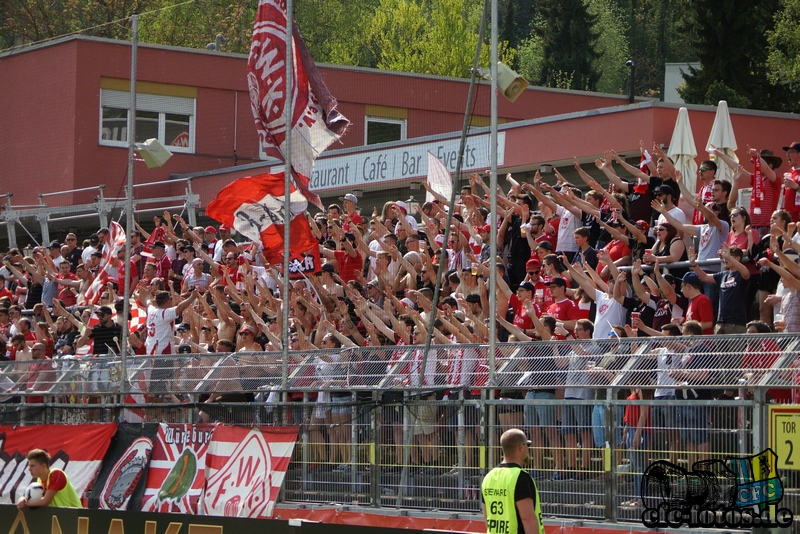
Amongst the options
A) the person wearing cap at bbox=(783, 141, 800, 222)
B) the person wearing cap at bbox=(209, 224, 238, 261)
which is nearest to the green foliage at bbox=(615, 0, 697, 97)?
the person wearing cap at bbox=(209, 224, 238, 261)

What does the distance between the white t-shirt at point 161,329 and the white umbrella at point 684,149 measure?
7372mm

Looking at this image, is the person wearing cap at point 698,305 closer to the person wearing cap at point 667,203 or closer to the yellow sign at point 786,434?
the person wearing cap at point 667,203

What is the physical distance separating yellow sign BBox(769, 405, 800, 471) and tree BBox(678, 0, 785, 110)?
2882 cm

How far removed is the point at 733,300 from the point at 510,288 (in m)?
3.88

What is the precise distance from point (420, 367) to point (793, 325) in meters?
3.62

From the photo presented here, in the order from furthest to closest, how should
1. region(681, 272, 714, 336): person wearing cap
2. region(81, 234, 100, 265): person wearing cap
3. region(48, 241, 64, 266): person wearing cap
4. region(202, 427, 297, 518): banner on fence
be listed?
region(48, 241, 64, 266): person wearing cap, region(81, 234, 100, 265): person wearing cap, region(681, 272, 714, 336): person wearing cap, region(202, 427, 297, 518): banner on fence

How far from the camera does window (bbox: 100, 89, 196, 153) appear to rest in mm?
31203

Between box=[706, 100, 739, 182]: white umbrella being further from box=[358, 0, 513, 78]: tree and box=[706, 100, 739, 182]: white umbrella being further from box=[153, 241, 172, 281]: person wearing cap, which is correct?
box=[358, 0, 513, 78]: tree

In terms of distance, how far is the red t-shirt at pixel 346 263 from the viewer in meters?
18.5

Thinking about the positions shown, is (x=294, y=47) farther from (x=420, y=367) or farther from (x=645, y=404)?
(x=645, y=404)

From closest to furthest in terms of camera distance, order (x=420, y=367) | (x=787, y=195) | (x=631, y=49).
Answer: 1. (x=420, y=367)
2. (x=787, y=195)
3. (x=631, y=49)

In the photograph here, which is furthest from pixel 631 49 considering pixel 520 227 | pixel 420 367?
pixel 420 367

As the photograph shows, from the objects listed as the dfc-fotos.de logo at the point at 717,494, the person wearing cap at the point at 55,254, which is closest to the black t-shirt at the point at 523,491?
the dfc-fotos.de logo at the point at 717,494

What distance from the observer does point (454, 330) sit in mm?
13398
